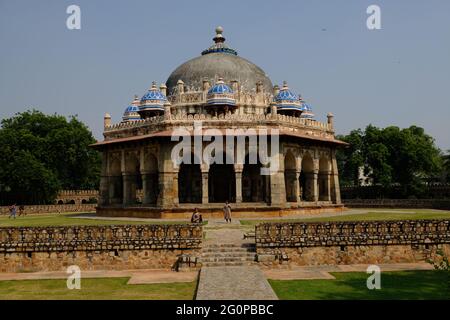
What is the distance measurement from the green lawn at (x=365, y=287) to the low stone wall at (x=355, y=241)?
1.68 metres

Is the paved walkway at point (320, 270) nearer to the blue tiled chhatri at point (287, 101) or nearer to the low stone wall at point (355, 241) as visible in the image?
the low stone wall at point (355, 241)

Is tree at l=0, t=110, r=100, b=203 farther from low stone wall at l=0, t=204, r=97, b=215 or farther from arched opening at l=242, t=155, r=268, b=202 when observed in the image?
arched opening at l=242, t=155, r=268, b=202

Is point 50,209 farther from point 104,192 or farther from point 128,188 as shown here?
point 128,188

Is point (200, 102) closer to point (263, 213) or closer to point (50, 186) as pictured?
point (263, 213)

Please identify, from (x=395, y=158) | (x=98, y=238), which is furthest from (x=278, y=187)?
(x=395, y=158)

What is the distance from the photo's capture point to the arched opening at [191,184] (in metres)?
33.9

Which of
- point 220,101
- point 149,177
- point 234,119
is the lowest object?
point 149,177

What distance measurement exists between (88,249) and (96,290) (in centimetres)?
344

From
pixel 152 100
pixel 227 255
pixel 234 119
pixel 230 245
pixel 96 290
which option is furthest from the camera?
pixel 152 100

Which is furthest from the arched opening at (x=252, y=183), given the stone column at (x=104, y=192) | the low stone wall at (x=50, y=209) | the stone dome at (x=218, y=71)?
the low stone wall at (x=50, y=209)

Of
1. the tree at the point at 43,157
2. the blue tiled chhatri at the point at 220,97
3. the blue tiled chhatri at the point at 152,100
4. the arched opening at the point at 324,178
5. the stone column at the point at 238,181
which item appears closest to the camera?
the stone column at the point at 238,181

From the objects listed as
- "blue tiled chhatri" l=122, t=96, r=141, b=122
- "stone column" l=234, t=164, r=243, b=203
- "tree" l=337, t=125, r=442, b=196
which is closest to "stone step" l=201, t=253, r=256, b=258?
"stone column" l=234, t=164, r=243, b=203

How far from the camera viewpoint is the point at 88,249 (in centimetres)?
1513

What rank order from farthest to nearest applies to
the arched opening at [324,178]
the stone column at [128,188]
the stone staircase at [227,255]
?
the arched opening at [324,178] < the stone column at [128,188] < the stone staircase at [227,255]
